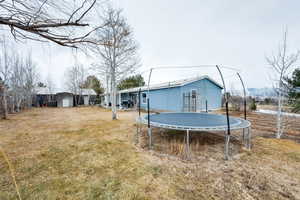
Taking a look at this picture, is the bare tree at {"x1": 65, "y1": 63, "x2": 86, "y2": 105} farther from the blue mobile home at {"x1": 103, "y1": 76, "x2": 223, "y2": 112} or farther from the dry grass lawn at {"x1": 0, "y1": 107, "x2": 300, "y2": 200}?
the dry grass lawn at {"x1": 0, "y1": 107, "x2": 300, "y2": 200}

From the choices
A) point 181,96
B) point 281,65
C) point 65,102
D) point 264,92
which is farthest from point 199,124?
point 65,102

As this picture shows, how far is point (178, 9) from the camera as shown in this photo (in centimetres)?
641

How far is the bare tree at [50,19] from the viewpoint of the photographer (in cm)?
125

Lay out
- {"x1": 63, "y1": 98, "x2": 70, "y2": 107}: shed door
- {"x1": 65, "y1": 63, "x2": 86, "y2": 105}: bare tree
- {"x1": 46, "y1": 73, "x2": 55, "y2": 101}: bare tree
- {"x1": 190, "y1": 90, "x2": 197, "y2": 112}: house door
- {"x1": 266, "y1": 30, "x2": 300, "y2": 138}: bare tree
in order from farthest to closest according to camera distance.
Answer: {"x1": 65, "y1": 63, "x2": 86, "y2": 105}: bare tree
{"x1": 63, "y1": 98, "x2": 70, "y2": 107}: shed door
{"x1": 46, "y1": 73, "x2": 55, "y2": 101}: bare tree
{"x1": 190, "y1": 90, "x2": 197, "y2": 112}: house door
{"x1": 266, "y1": 30, "x2": 300, "y2": 138}: bare tree

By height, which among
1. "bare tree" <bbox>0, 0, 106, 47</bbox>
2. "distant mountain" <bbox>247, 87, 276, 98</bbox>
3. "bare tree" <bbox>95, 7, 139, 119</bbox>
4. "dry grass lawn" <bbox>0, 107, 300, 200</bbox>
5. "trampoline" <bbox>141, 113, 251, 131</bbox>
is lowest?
"dry grass lawn" <bbox>0, 107, 300, 200</bbox>

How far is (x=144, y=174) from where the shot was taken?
2504mm

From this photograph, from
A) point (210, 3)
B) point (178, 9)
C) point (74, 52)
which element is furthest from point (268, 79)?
point (74, 52)

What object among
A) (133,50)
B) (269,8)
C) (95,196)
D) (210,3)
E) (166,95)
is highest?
(210,3)

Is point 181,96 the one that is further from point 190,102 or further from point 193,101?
point 193,101

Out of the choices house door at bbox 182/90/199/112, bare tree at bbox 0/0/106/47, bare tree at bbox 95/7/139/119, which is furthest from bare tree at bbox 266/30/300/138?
bare tree at bbox 95/7/139/119

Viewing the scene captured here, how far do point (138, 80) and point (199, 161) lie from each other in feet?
82.0

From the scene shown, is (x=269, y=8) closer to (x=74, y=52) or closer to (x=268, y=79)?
(x=268, y=79)

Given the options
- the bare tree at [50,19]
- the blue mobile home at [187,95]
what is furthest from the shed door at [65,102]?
the bare tree at [50,19]

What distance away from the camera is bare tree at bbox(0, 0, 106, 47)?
1251 millimetres
